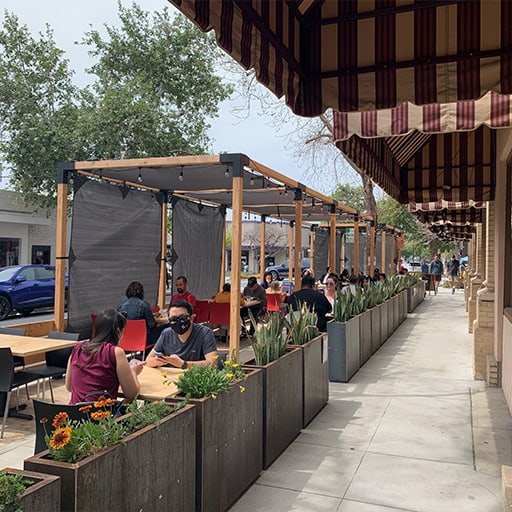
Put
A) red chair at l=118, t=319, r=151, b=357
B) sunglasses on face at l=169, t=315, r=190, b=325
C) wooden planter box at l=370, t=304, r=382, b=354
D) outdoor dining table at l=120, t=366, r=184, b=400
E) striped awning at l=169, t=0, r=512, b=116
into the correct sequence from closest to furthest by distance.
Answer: striped awning at l=169, t=0, r=512, b=116 < outdoor dining table at l=120, t=366, r=184, b=400 < sunglasses on face at l=169, t=315, r=190, b=325 < red chair at l=118, t=319, r=151, b=357 < wooden planter box at l=370, t=304, r=382, b=354

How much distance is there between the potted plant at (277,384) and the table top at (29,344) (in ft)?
7.40

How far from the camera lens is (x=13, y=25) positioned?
19.9 metres

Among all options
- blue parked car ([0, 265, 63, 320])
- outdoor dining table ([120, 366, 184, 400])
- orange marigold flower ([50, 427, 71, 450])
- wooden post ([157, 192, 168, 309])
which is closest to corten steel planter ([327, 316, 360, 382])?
outdoor dining table ([120, 366, 184, 400])

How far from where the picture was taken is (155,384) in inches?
155

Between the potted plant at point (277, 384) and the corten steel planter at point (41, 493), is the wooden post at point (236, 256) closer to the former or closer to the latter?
the potted plant at point (277, 384)

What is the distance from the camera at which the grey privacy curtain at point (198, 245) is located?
10.9 m

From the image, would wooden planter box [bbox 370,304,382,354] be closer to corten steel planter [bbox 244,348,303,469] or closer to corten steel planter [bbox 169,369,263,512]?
corten steel planter [bbox 244,348,303,469]

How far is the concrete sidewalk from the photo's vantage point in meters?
3.75

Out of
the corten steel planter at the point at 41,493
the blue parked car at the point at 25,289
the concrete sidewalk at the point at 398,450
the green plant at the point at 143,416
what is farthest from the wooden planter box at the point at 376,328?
the blue parked car at the point at 25,289

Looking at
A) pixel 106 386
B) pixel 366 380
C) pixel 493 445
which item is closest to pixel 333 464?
pixel 493 445

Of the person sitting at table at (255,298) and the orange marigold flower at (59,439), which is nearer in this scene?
the orange marigold flower at (59,439)

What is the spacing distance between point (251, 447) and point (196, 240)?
8.00 meters

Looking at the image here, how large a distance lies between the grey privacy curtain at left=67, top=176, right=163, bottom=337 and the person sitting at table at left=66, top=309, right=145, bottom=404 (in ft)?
14.6

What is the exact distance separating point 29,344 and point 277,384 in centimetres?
284
